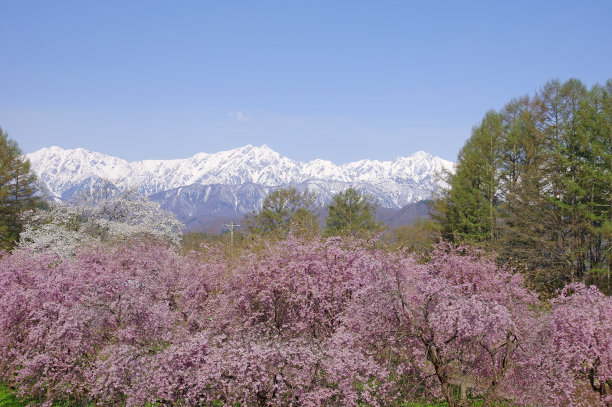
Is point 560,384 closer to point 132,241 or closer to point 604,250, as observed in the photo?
point 604,250

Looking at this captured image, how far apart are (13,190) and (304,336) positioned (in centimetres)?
4923

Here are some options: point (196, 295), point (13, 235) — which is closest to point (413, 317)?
point (196, 295)

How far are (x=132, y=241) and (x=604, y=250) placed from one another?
32.5 m

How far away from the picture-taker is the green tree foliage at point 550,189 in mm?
29750

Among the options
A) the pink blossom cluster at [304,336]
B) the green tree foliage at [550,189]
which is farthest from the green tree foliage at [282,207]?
the pink blossom cluster at [304,336]

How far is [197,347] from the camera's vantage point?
10445 millimetres

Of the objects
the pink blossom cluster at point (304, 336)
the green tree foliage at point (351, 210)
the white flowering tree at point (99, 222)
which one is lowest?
the pink blossom cluster at point (304, 336)

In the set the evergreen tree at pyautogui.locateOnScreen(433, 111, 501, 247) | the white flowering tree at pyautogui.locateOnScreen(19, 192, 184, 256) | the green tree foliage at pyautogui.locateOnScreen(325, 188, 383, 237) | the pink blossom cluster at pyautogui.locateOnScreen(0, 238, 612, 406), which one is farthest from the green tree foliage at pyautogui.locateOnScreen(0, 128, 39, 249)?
the evergreen tree at pyautogui.locateOnScreen(433, 111, 501, 247)

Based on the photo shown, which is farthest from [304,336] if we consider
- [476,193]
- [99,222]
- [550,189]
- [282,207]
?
[282,207]

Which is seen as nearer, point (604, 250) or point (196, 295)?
point (196, 295)

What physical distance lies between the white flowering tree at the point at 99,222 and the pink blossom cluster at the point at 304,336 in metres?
17.4

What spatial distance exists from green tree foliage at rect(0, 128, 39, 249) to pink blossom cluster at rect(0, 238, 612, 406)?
3187cm

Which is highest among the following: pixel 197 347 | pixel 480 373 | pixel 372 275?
pixel 372 275

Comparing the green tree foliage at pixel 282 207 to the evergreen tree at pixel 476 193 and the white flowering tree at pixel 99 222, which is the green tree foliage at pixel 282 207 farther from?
→ the evergreen tree at pixel 476 193
